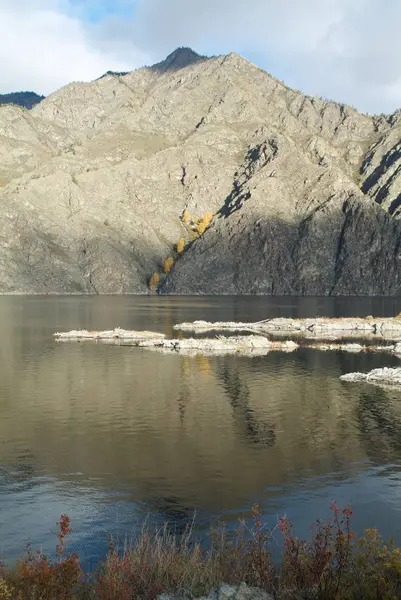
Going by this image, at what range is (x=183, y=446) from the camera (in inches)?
1416

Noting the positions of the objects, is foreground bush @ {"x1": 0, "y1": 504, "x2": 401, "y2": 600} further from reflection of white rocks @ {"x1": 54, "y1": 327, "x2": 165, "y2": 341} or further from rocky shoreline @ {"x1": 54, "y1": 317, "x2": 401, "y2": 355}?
reflection of white rocks @ {"x1": 54, "y1": 327, "x2": 165, "y2": 341}

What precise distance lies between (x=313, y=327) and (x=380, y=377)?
181 ft

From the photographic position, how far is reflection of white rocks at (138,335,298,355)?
82812 millimetres

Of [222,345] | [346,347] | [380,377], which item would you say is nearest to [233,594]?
[380,377]

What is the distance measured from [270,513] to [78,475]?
34.4 feet

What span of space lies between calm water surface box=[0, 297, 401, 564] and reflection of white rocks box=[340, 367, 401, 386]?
7.18 ft

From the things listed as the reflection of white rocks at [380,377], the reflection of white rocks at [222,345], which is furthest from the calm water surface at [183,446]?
the reflection of white rocks at [222,345]

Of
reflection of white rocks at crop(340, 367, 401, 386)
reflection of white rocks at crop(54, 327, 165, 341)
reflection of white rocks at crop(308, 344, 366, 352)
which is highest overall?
reflection of white rocks at crop(54, 327, 165, 341)

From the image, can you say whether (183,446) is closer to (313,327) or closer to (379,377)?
(379,377)

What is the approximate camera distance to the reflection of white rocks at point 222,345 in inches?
3260

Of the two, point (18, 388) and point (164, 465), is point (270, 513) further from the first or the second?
point (18, 388)

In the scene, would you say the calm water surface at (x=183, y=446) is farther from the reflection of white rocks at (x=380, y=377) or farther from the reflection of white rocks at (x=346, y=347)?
the reflection of white rocks at (x=346, y=347)

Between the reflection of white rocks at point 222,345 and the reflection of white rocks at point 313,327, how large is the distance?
21.6m

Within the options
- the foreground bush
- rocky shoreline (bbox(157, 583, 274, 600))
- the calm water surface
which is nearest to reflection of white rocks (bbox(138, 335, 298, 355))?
the calm water surface
